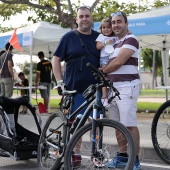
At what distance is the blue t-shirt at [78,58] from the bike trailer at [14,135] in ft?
3.08

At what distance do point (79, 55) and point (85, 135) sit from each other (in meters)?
1.21

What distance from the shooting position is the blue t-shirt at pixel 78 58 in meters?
5.59

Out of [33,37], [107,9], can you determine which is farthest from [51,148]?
[107,9]

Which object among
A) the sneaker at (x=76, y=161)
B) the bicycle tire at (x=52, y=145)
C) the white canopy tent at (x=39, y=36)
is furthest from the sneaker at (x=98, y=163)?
the white canopy tent at (x=39, y=36)

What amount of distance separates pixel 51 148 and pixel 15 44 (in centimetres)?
576

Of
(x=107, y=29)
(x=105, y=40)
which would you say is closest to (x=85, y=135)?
(x=105, y=40)

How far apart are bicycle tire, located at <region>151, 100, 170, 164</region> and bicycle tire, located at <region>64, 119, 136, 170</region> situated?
1433 mm

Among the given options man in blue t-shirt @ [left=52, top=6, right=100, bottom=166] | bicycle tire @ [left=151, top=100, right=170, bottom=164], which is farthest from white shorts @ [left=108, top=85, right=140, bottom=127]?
bicycle tire @ [left=151, top=100, right=170, bottom=164]

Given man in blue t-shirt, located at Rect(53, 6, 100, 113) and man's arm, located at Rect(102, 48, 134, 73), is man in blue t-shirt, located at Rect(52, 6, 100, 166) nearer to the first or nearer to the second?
man in blue t-shirt, located at Rect(53, 6, 100, 113)

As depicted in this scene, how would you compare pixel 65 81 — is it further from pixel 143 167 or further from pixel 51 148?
pixel 143 167

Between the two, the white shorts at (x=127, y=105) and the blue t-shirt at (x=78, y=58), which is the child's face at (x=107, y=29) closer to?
the blue t-shirt at (x=78, y=58)

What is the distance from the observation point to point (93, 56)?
5629mm

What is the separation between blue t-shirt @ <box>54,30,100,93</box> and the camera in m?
5.59

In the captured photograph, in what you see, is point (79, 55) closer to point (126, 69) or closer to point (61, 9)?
point (126, 69)
